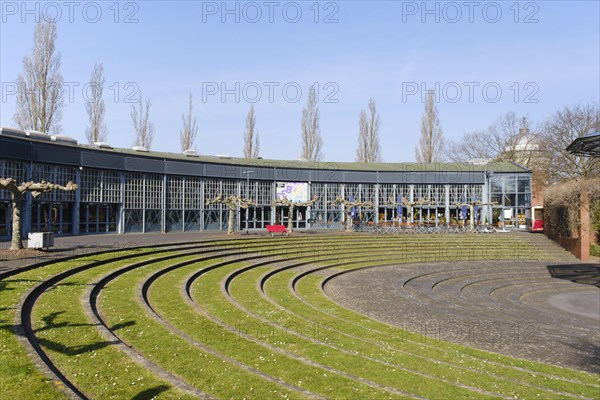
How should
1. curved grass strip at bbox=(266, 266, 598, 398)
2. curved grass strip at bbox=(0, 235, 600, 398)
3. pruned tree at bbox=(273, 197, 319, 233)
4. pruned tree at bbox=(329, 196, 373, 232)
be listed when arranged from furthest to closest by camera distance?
pruned tree at bbox=(329, 196, 373, 232) < pruned tree at bbox=(273, 197, 319, 233) < curved grass strip at bbox=(266, 266, 598, 398) < curved grass strip at bbox=(0, 235, 600, 398)

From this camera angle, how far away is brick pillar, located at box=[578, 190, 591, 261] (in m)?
31.6

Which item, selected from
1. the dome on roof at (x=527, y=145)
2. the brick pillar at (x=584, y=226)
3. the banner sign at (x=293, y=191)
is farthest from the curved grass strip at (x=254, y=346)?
the dome on roof at (x=527, y=145)

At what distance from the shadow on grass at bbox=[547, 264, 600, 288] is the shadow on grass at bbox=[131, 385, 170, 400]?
2532cm

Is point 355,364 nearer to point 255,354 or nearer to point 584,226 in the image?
point 255,354

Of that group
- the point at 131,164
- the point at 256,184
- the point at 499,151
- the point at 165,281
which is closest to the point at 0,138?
the point at 131,164

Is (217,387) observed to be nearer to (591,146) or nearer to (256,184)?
(591,146)

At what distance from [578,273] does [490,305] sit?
13.0 meters

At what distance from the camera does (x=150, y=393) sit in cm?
643

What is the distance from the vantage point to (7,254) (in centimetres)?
1716

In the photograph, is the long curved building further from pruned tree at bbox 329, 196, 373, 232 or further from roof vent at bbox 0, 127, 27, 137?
pruned tree at bbox 329, 196, 373, 232

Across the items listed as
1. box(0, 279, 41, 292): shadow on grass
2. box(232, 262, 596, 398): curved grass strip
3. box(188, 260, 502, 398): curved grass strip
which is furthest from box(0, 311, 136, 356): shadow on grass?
box(232, 262, 596, 398): curved grass strip

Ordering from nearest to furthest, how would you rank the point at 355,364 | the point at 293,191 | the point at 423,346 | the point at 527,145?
the point at 355,364 → the point at 423,346 → the point at 293,191 → the point at 527,145

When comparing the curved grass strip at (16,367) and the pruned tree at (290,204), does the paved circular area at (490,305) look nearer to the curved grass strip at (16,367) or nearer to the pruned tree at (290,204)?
the curved grass strip at (16,367)

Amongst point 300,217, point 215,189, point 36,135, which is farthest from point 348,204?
point 36,135
